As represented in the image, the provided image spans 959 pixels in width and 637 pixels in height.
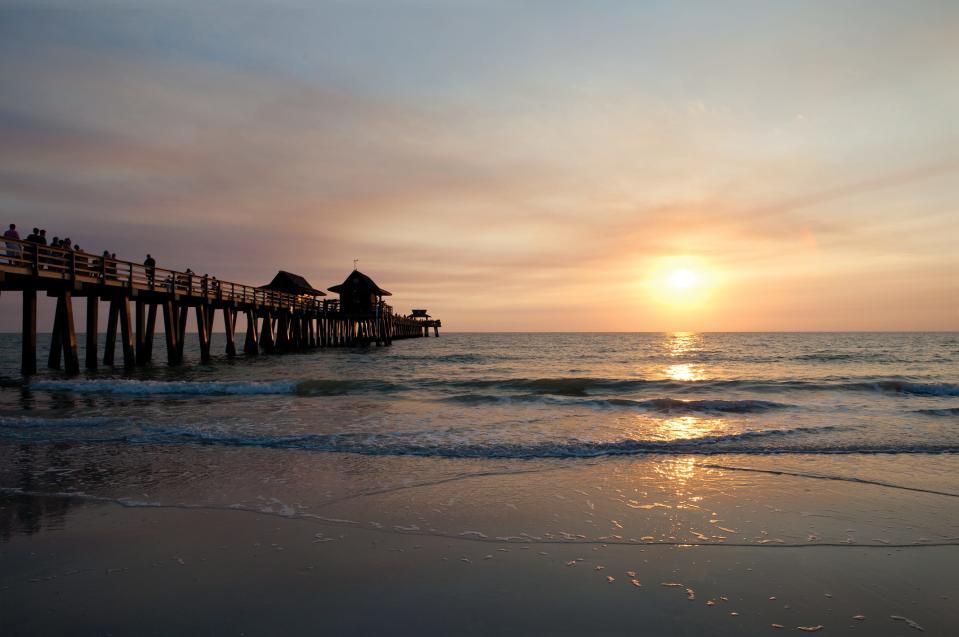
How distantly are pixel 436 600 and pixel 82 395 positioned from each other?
50.9ft

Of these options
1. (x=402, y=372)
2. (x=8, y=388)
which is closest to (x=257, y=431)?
(x=8, y=388)

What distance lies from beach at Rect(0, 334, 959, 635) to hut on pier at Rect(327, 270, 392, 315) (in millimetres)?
36391

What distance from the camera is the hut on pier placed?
47.0 meters

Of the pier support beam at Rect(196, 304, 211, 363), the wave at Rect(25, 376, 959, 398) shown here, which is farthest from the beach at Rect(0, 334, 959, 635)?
the pier support beam at Rect(196, 304, 211, 363)

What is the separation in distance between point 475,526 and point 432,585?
4.01 ft

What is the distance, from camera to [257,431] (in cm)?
964

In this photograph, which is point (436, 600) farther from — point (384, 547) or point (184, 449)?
point (184, 449)

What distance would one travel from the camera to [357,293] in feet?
156

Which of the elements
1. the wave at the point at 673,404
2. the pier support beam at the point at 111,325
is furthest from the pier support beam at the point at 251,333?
the wave at the point at 673,404

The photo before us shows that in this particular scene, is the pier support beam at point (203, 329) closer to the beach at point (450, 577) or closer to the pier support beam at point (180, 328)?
the pier support beam at point (180, 328)

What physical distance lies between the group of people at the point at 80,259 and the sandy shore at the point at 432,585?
15061mm

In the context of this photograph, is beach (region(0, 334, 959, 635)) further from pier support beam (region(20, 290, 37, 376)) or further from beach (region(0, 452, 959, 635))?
pier support beam (region(20, 290, 37, 376))

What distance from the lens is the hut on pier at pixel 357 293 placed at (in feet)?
154

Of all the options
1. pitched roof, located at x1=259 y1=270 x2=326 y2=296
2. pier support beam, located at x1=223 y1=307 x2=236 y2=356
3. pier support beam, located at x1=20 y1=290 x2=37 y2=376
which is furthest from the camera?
pitched roof, located at x1=259 y1=270 x2=326 y2=296
